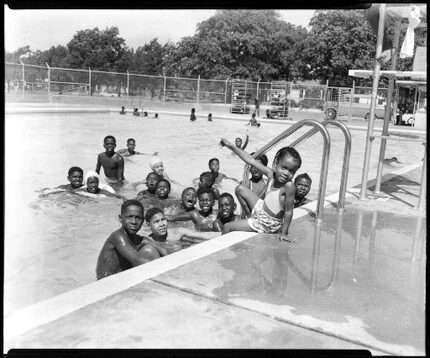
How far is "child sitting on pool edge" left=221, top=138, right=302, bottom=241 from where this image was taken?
4324 mm

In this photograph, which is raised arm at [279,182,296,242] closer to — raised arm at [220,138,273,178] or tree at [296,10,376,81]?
raised arm at [220,138,273,178]

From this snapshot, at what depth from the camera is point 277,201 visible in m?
4.48

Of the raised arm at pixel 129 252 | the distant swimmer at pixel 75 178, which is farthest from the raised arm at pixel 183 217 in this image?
the distant swimmer at pixel 75 178

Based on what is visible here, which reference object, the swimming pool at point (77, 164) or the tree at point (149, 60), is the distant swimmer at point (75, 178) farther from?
the tree at point (149, 60)

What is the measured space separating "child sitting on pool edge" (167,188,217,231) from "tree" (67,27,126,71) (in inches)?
1849

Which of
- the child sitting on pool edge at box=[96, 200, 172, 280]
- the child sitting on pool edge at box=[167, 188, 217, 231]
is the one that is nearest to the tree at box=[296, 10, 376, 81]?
the child sitting on pool edge at box=[167, 188, 217, 231]

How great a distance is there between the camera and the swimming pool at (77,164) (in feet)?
18.7

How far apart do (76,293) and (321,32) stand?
43.7m

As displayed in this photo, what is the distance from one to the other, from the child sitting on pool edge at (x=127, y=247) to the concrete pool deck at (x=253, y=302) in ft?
1.74

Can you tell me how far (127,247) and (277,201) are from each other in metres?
1.40

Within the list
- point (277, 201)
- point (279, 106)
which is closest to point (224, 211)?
point (277, 201)

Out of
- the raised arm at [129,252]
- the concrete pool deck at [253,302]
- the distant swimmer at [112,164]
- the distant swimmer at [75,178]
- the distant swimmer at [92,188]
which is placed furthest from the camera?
the distant swimmer at [112,164]
